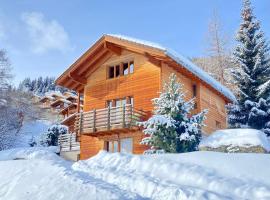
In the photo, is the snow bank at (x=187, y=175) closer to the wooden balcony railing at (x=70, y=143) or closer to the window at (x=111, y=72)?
the window at (x=111, y=72)

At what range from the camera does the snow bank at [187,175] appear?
7.87 meters

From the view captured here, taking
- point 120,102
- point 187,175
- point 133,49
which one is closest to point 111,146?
point 120,102

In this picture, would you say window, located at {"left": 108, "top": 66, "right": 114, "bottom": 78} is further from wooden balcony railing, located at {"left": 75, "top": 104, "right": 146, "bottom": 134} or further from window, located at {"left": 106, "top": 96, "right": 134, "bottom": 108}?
wooden balcony railing, located at {"left": 75, "top": 104, "right": 146, "bottom": 134}

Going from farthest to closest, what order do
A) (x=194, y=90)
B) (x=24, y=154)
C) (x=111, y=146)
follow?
(x=24, y=154) → (x=194, y=90) → (x=111, y=146)

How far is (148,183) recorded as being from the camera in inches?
342

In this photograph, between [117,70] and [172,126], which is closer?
[172,126]

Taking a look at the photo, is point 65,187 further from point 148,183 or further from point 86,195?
point 148,183

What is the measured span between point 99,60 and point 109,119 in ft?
17.0

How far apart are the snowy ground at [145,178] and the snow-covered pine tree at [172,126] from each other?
517 centimetres

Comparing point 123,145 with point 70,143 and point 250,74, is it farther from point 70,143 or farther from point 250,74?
point 250,74

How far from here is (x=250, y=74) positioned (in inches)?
1019

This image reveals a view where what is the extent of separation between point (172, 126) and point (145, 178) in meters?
7.76

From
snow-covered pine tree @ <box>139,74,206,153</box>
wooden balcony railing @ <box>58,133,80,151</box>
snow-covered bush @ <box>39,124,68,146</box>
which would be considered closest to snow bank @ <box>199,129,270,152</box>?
snow-covered pine tree @ <box>139,74,206,153</box>

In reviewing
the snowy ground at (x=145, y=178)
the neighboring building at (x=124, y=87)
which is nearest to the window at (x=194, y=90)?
the neighboring building at (x=124, y=87)
